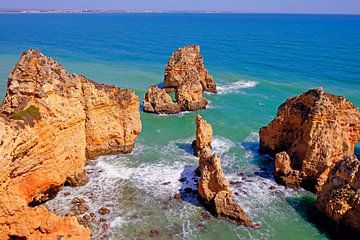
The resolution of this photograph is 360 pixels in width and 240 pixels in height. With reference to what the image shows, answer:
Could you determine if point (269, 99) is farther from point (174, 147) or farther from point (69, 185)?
point (69, 185)

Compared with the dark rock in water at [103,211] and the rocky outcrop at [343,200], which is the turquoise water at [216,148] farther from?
the rocky outcrop at [343,200]

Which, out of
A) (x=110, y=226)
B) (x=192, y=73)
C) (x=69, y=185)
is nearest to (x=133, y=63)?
(x=192, y=73)

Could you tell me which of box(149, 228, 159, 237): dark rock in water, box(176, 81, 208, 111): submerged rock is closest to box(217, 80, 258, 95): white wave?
box(176, 81, 208, 111): submerged rock

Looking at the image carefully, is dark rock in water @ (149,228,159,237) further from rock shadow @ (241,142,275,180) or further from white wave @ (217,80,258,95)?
white wave @ (217,80,258,95)

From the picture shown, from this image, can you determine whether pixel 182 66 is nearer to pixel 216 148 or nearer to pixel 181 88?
pixel 181 88

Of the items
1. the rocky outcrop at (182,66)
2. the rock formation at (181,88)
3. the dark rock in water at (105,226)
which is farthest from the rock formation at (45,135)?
the rocky outcrop at (182,66)

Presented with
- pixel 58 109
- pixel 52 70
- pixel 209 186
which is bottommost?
pixel 209 186
